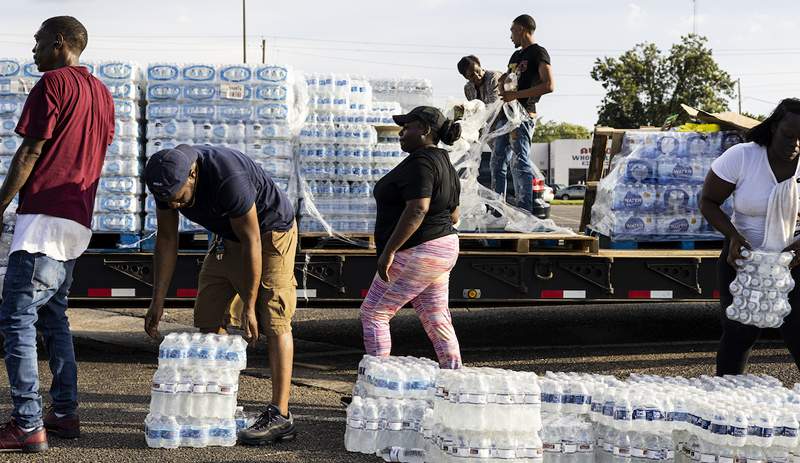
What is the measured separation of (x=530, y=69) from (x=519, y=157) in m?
0.81

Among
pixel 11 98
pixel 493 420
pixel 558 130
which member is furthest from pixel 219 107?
pixel 558 130

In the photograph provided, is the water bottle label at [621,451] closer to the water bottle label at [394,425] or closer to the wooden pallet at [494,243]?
the water bottle label at [394,425]

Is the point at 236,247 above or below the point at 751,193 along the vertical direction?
below

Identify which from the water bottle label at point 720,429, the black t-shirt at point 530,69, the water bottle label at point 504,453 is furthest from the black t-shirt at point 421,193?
the black t-shirt at point 530,69

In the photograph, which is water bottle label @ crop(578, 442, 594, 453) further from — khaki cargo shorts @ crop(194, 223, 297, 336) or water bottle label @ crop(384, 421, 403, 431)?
khaki cargo shorts @ crop(194, 223, 297, 336)

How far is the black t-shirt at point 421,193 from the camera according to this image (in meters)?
5.98

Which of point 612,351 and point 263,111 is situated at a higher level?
point 263,111

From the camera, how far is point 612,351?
30.7 feet

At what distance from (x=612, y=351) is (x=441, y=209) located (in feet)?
12.5

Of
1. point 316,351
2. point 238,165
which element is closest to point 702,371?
point 316,351

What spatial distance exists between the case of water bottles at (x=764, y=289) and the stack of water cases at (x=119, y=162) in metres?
4.69

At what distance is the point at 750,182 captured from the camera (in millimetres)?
5691

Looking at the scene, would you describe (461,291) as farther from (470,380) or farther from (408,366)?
(470,380)

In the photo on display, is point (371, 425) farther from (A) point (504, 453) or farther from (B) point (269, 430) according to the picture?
(A) point (504, 453)
